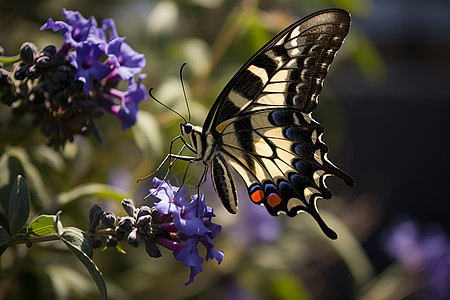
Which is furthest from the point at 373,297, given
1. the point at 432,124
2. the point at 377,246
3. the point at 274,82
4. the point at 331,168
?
the point at 432,124

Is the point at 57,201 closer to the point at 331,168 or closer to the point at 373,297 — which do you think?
the point at 331,168

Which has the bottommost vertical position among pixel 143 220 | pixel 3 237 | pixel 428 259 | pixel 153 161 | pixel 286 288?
pixel 286 288

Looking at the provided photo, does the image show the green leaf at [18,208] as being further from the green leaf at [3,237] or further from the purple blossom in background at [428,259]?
the purple blossom in background at [428,259]

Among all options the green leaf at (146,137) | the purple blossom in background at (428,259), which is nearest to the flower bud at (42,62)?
the green leaf at (146,137)

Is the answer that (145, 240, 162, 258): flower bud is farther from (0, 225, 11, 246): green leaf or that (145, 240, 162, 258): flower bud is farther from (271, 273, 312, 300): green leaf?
(271, 273, 312, 300): green leaf

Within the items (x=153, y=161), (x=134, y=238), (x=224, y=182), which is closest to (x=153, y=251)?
(x=134, y=238)

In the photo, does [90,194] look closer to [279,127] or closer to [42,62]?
[42,62]
